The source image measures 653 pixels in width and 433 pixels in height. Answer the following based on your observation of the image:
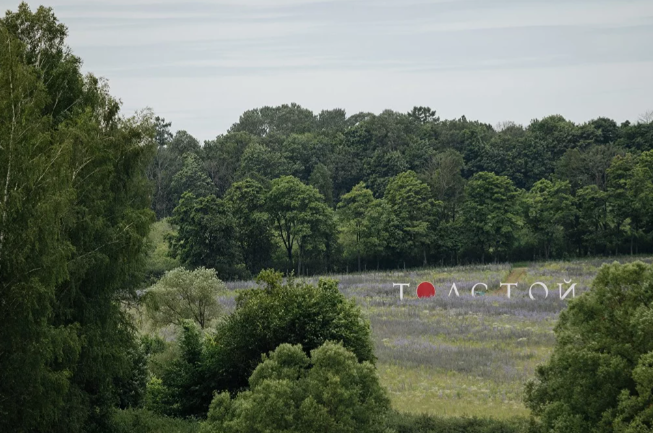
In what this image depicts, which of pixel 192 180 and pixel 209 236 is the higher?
pixel 192 180

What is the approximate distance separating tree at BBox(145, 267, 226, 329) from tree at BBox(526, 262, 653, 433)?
81.9 ft

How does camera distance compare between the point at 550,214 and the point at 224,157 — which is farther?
the point at 224,157

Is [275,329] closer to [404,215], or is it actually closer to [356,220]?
[356,220]

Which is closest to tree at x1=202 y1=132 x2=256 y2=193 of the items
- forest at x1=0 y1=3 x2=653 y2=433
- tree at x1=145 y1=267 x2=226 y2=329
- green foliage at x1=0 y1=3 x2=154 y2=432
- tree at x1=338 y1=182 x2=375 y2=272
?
tree at x1=338 y1=182 x2=375 y2=272

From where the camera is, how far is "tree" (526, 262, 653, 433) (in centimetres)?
1909

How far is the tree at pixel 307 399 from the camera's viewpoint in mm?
18094

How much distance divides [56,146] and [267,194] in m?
68.6

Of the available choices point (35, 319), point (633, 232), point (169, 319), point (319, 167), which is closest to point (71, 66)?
point (35, 319)

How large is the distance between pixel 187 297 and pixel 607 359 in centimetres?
2824

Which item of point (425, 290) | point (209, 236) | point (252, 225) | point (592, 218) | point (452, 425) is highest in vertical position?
point (592, 218)

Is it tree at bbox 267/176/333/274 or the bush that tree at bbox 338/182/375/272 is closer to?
tree at bbox 267/176/333/274

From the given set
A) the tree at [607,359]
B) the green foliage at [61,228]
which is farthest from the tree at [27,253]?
the tree at [607,359]

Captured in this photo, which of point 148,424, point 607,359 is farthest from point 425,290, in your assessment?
point 607,359

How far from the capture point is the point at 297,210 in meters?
86.6
